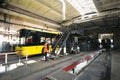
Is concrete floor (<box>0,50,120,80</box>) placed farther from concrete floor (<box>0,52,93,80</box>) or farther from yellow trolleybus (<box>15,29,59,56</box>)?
yellow trolleybus (<box>15,29,59,56</box>)

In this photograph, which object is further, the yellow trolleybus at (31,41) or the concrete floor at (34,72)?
the yellow trolleybus at (31,41)

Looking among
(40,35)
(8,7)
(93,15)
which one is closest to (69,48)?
(40,35)

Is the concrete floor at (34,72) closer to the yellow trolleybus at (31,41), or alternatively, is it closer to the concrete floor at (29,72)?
the concrete floor at (29,72)

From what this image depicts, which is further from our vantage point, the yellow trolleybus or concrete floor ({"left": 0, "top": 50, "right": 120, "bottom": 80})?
the yellow trolleybus

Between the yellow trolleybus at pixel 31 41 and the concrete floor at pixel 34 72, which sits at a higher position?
the yellow trolleybus at pixel 31 41

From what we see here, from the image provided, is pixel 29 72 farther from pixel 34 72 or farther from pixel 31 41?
pixel 31 41

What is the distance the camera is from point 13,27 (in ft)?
39.1

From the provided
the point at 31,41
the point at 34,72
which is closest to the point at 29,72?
the point at 34,72

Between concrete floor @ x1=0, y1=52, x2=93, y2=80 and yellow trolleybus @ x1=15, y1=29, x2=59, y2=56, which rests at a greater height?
yellow trolleybus @ x1=15, y1=29, x2=59, y2=56

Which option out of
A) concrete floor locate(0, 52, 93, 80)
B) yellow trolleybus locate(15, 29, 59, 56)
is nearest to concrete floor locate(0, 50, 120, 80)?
concrete floor locate(0, 52, 93, 80)

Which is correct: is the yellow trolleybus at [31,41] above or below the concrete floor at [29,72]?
above

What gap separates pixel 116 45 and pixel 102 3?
16.7 m

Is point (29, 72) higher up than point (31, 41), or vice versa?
point (31, 41)

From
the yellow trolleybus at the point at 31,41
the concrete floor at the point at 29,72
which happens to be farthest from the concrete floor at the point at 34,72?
the yellow trolleybus at the point at 31,41
